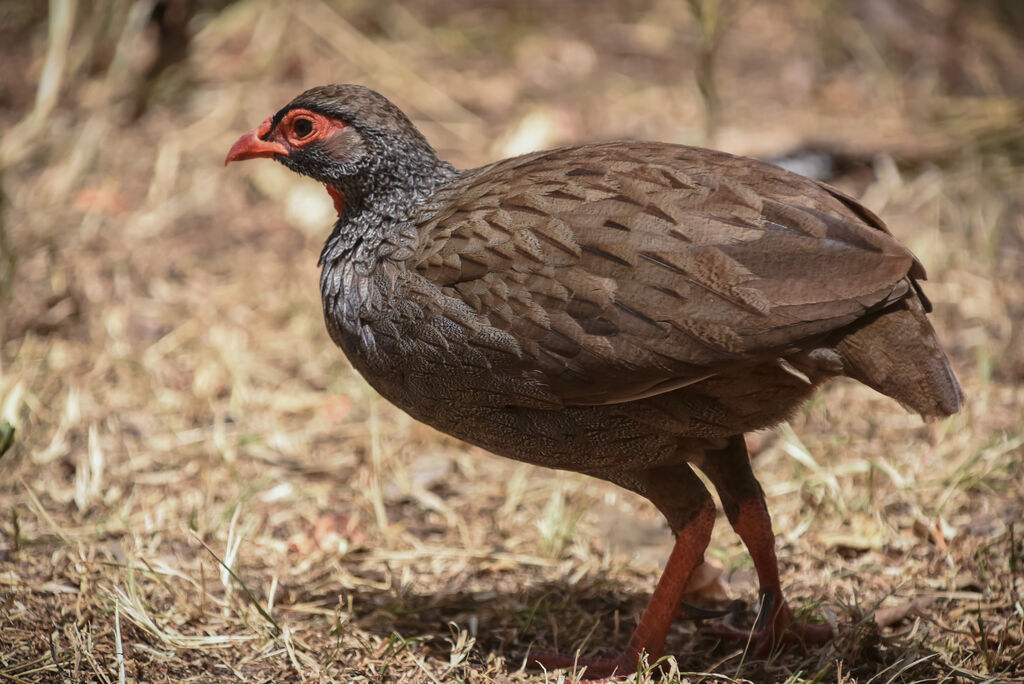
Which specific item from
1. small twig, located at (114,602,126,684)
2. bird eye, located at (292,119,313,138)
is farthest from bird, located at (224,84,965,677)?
small twig, located at (114,602,126,684)

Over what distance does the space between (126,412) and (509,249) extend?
2.93m

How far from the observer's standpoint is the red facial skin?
3879mm

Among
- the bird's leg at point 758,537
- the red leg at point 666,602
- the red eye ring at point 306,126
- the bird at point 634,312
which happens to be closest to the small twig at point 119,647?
the bird at point 634,312

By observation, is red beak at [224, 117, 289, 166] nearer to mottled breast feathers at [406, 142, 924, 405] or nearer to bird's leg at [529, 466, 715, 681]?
mottled breast feathers at [406, 142, 924, 405]

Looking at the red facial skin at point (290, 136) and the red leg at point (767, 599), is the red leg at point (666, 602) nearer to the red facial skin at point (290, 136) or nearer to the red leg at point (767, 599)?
the red leg at point (767, 599)

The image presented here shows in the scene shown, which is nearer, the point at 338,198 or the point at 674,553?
the point at 674,553

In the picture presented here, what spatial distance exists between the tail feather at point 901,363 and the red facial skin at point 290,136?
1.91m

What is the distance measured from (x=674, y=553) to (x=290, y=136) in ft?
6.64

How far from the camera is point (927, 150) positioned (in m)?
Result: 7.19

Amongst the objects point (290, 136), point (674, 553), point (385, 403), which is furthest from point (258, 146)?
point (674, 553)

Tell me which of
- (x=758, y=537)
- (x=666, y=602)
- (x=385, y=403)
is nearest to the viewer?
(x=666, y=602)

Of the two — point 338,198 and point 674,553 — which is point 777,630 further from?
point 338,198

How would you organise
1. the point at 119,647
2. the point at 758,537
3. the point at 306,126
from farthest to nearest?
1. the point at 306,126
2. the point at 758,537
3. the point at 119,647

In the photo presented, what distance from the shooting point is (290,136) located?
3.95 m
